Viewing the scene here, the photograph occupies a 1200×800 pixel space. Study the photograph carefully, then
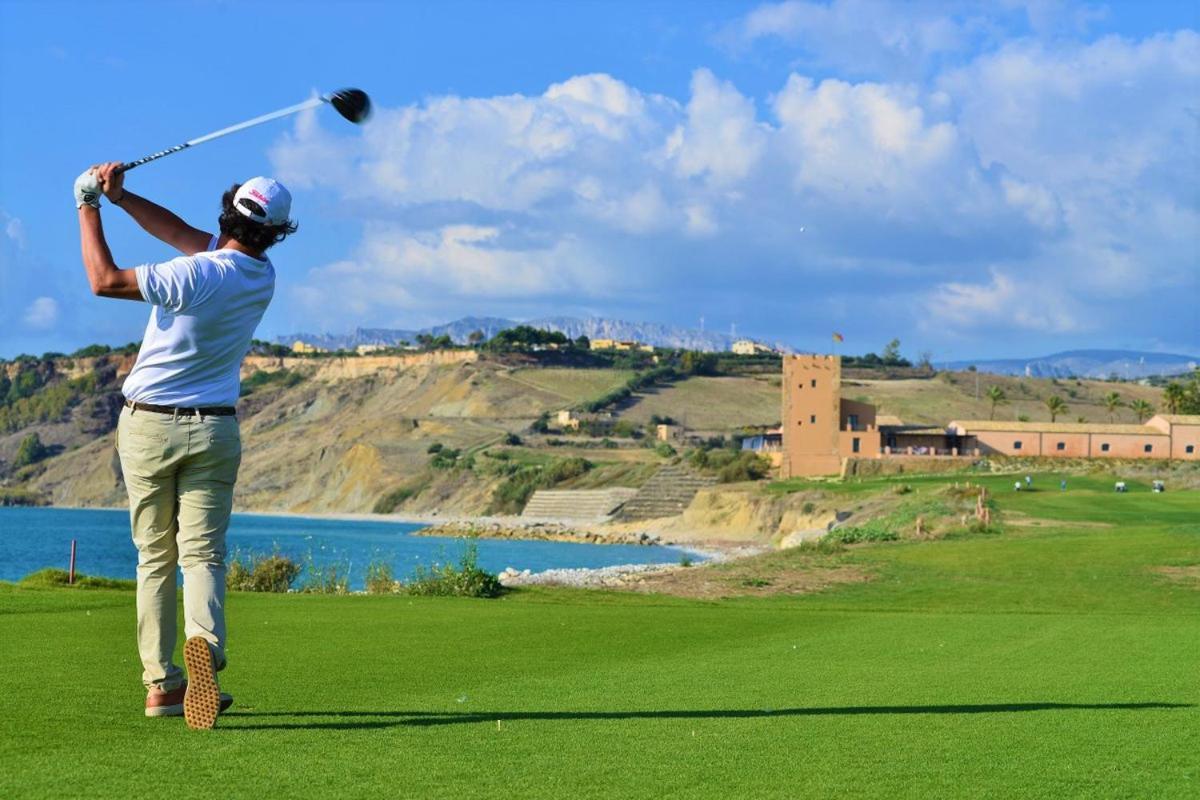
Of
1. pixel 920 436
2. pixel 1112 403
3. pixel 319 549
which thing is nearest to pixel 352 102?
pixel 319 549

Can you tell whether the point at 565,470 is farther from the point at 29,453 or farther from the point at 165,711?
the point at 165,711

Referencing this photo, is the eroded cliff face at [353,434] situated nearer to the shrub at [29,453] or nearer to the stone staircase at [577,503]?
the shrub at [29,453]

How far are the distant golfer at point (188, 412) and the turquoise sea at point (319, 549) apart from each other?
22961 mm

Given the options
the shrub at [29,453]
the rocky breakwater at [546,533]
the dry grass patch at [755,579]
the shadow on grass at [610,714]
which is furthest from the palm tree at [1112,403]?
the shadow on grass at [610,714]

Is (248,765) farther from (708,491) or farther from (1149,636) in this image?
(708,491)

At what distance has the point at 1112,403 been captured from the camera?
13588cm

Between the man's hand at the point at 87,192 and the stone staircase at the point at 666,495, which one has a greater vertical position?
the man's hand at the point at 87,192

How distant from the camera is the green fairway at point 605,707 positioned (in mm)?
5594

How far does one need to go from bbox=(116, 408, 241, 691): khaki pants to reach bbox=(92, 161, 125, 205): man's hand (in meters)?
0.98

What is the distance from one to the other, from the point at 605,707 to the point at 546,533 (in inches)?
3483

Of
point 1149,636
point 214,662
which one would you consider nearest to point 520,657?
point 214,662

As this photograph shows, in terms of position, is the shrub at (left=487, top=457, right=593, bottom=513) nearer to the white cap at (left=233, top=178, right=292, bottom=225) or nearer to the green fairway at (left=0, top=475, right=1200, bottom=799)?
the green fairway at (left=0, top=475, right=1200, bottom=799)

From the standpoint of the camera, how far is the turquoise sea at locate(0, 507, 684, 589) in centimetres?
5069

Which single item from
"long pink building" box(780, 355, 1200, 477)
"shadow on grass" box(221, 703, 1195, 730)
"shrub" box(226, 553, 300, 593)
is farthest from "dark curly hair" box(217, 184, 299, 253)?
"long pink building" box(780, 355, 1200, 477)
